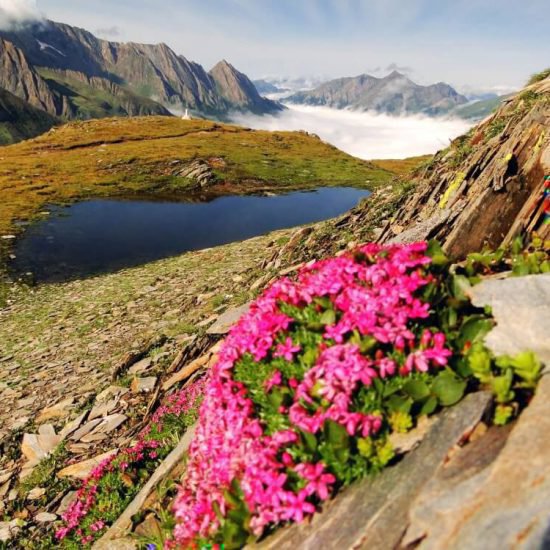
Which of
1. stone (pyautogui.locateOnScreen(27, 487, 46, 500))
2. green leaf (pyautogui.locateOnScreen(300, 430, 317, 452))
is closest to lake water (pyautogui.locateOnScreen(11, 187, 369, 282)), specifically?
stone (pyautogui.locateOnScreen(27, 487, 46, 500))

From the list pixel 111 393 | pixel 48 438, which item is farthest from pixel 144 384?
pixel 48 438

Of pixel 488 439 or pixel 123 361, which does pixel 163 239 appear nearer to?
pixel 123 361

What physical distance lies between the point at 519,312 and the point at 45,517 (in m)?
10.5

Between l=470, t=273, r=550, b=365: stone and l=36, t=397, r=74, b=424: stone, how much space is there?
13.0m

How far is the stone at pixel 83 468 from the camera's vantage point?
11.1 m

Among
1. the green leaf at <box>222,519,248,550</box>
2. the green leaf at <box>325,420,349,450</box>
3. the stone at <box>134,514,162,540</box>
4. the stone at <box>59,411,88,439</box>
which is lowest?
the stone at <box>59,411,88,439</box>

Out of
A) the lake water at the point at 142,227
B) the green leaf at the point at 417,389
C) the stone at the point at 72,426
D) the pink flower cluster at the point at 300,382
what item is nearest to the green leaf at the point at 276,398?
the pink flower cluster at the point at 300,382

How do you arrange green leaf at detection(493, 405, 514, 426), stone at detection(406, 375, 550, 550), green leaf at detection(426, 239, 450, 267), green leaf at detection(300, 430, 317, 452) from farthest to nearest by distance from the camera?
green leaf at detection(426, 239, 450, 267) < green leaf at detection(300, 430, 317, 452) < green leaf at detection(493, 405, 514, 426) < stone at detection(406, 375, 550, 550)

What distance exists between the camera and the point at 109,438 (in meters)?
12.5

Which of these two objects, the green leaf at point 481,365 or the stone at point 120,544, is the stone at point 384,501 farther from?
the stone at point 120,544

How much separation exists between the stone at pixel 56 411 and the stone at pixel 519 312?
1304 cm

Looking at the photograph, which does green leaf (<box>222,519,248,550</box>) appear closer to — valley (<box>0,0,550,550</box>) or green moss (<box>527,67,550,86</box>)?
Answer: valley (<box>0,0,550,550</box>)

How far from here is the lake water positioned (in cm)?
4503

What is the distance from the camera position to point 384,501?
4.91 meters
